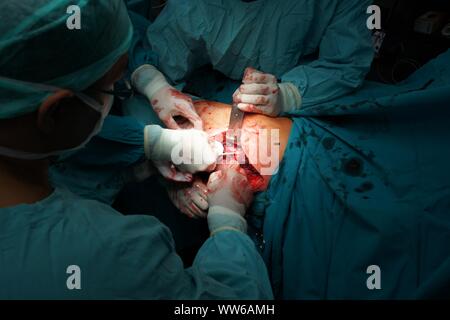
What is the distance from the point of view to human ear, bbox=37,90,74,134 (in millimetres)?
1124

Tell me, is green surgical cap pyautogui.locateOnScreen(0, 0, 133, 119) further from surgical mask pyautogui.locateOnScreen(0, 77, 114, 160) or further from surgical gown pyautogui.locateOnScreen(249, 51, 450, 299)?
surgical gown pyautogui.locateOnScreen(249, 51, 450, 299)

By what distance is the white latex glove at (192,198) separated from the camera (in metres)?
1.94

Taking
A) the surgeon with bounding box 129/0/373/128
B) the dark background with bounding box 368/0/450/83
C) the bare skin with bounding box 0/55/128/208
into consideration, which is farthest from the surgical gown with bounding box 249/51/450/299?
the bare skin with bounding box 0/55/128/208

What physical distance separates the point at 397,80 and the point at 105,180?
6.74 feet

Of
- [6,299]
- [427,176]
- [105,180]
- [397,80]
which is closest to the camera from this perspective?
[6,299]

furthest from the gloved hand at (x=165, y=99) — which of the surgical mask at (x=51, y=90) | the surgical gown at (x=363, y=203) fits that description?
the surgical mask at (x=51, y=90)

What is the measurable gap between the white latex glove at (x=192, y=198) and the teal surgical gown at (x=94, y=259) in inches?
25.6

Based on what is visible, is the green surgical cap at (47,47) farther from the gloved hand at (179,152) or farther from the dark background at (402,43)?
A: the dark background at (402,43)

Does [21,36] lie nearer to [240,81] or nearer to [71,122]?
[71,122]

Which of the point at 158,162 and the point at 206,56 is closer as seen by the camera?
the point at 158,162

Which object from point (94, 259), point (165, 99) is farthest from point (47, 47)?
point (165, 99)
